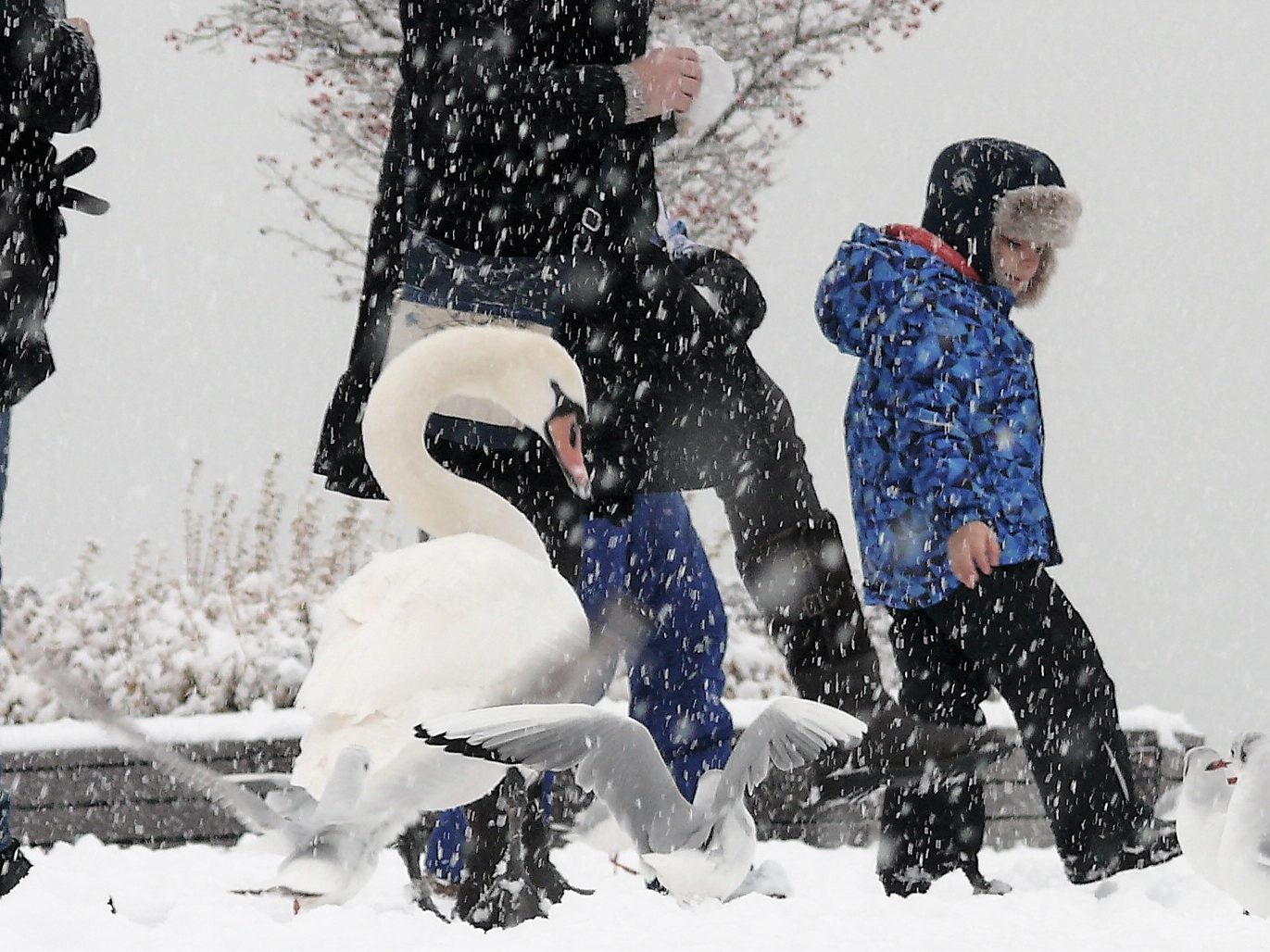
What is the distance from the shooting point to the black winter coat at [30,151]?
335 cm

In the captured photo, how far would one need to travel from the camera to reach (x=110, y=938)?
2982 mm

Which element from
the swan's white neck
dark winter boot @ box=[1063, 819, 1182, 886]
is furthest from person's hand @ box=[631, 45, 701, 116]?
dark winter boot @ box=[1063, 819, 1182, 886]

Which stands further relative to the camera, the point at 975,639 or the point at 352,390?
the point at 975,639

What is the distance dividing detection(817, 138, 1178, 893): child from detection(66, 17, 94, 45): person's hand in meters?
1.88

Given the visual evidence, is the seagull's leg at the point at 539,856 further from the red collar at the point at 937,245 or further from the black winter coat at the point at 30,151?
the red collar at the point at 937,245

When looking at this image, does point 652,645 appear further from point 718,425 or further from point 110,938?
point 110,938

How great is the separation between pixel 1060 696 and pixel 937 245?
118 centimetres

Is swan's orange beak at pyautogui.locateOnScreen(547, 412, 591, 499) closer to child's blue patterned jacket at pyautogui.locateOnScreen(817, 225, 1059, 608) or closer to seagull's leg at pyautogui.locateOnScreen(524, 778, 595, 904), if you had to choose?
seagull's leg at pyautogui.locateOnScreen(524, 778, 595, 904)

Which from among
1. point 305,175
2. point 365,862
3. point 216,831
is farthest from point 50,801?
point 305,175

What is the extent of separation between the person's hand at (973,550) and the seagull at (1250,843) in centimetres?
78

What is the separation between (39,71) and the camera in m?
3.34

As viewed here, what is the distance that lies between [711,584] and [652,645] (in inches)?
9.1

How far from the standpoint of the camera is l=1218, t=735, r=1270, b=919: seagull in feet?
10.3

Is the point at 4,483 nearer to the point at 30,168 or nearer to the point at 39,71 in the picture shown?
the point at 30,168
